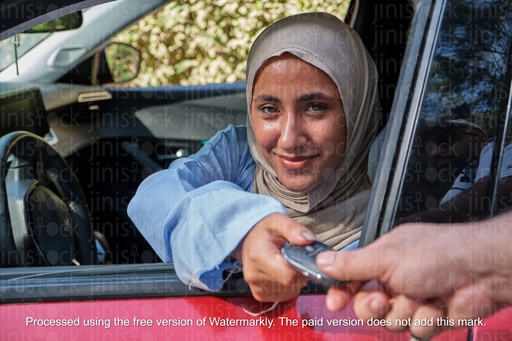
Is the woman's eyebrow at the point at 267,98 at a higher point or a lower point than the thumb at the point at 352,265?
higher

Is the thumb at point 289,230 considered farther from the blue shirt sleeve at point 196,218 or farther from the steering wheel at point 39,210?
the steering wheel at point 39,210

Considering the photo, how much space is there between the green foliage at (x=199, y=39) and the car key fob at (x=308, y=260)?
17.8ft

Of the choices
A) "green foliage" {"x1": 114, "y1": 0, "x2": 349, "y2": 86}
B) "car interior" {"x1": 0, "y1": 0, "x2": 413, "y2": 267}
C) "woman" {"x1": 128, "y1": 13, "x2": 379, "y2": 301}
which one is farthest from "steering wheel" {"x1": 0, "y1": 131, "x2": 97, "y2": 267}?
"green foliage" {"x1": 114, "y1": 0, "x2": 349, "y2": 86}

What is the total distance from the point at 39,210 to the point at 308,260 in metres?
1.16

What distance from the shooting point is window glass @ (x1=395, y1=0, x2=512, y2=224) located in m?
1.39

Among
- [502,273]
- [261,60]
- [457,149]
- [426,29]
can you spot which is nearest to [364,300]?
[502,273]

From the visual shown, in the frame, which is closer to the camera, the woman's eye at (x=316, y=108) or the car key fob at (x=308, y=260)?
the car key fob at (x=308, y=260)

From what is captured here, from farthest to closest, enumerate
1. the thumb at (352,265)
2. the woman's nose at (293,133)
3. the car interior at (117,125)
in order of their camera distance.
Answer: the car interior at (117,125) → the woman's nose at (293,133) → the thumb at (352,265)

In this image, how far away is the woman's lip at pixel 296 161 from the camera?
1.73 metres

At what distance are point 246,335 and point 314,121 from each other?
20.9 inches

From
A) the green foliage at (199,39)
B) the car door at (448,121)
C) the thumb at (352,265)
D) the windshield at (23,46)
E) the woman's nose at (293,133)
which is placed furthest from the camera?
the green foliage at (199,39)

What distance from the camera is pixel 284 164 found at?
176 cm

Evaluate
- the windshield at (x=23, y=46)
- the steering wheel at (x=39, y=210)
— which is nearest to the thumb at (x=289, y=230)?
the steering wheel at (x=39, y=210)

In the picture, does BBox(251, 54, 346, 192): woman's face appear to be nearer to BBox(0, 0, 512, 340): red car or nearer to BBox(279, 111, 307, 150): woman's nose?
BBox(279, 111, 307, 150): woman's nose
